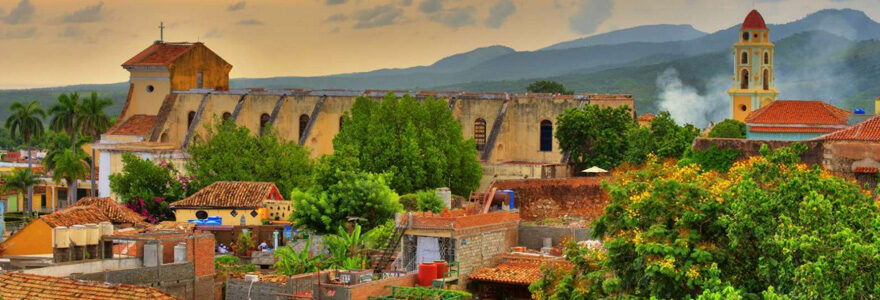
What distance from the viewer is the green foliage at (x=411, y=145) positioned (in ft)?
210

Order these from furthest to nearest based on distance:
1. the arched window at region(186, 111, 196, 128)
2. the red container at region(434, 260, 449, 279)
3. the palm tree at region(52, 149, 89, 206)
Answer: the palm tree at region(52, 149, 89, 206) < the arched window at region(186, 111, 196, 128) < the red container at region(434, 260, 449, 279)

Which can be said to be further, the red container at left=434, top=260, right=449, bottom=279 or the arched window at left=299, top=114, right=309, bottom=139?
the arched window at left=299, top=114, right=309, bottom=139

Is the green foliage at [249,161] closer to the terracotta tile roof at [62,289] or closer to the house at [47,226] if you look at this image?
the house at [47,226]

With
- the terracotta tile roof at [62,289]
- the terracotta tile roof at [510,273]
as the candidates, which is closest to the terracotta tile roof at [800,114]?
the terracotta tile roof at [510,273]

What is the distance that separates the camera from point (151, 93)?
87.4 metres

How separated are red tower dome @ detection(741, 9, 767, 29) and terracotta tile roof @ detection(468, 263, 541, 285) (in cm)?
7593

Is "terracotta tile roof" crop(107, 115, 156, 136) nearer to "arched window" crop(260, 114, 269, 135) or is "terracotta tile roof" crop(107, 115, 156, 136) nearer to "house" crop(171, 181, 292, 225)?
"arched window" crop(260, 114, 269, 135)

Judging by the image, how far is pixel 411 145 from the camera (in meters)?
64.7

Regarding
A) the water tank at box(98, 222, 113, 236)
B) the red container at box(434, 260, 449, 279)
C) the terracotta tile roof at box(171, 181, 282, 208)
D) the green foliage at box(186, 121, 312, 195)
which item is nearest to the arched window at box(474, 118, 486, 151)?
the green foliage at box(186, 121, 312, 195)

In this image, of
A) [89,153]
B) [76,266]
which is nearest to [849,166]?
[76,266]

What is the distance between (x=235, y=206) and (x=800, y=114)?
26973 millimetres

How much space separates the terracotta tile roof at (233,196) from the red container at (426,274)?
55.5ft

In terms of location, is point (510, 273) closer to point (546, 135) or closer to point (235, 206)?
point (235, 206)

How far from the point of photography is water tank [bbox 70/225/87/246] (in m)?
37.4
